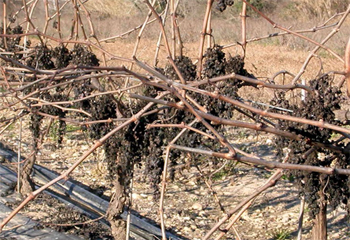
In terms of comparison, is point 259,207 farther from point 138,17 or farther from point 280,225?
point 138,17

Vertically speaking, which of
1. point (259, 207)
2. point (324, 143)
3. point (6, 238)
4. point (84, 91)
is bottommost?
point (6, 238)

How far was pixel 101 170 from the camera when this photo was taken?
19.2 ft

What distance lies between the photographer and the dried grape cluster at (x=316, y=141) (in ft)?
6.64

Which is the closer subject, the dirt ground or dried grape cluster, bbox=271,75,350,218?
dried grape cluster, bbox=271,75,350,218

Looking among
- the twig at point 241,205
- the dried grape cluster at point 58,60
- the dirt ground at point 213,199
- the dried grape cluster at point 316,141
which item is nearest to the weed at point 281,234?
the dirt ground at point 213,199

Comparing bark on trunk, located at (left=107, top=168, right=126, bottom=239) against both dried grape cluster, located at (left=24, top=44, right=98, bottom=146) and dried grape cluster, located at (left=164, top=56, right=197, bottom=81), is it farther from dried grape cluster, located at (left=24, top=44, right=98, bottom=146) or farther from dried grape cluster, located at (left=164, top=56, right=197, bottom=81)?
dried grape cluster, located at (left=164, top=56, right=197, bottom=81)

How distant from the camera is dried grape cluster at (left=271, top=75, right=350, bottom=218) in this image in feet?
6.64

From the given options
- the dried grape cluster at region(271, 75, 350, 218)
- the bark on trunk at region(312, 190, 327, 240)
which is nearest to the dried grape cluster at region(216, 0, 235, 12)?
the dried grape cluster at region(271, 75, 350, 218)

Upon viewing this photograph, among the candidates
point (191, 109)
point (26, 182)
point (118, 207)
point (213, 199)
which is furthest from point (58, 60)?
point (213, 199)

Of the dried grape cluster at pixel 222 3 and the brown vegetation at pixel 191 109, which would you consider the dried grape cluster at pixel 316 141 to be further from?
the dried grape cluster at pixel 222 3

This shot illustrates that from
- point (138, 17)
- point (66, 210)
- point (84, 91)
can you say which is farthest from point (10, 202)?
point (138, 17)

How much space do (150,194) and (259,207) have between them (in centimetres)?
111

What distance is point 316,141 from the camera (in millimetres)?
2076

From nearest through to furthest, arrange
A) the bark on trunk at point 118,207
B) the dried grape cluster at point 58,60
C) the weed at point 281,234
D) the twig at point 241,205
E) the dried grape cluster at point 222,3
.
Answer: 1. the twig at point 241,205
2. the dried grape cluster at point 222,3
3. the dried grape cluster at point 58,60
4. the bark on trunk at point 118,207
5. the weed at point 281,234
